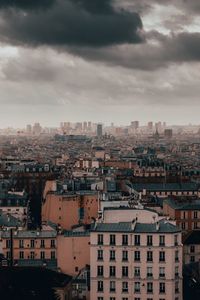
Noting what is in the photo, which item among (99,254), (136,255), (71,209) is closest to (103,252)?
(99,254)

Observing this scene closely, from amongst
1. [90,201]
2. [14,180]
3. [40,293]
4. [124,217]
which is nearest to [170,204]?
[90,201]

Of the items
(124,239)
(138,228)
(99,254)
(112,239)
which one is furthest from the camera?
(138,228)

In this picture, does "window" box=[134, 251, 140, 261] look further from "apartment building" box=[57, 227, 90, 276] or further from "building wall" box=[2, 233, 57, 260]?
"building wall" box=[2, 233, 57, 260]

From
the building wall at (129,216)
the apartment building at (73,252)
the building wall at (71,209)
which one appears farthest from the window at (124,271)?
the building wall at (71,209)

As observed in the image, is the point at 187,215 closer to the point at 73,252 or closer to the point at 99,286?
the point at 73,252

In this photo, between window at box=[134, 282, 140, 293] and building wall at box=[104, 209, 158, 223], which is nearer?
window at box=[134, 282, 140, 293]

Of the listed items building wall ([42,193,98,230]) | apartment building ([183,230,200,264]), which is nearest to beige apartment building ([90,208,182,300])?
apartment building ([183,230,200,264])
